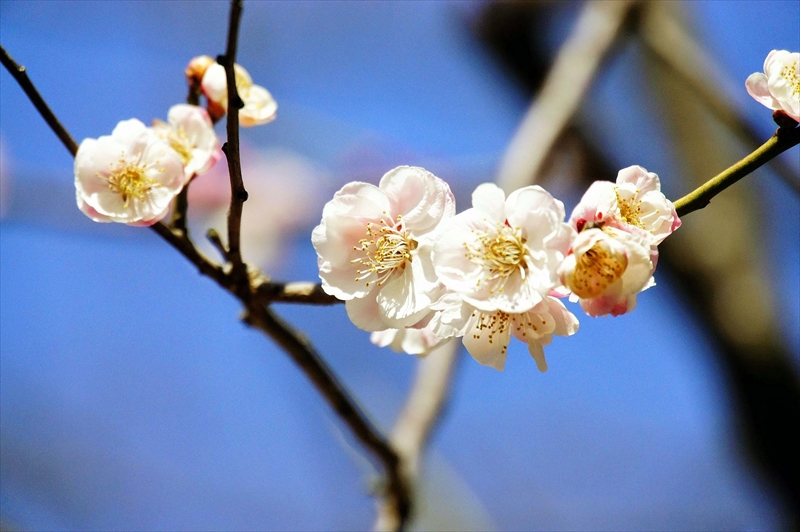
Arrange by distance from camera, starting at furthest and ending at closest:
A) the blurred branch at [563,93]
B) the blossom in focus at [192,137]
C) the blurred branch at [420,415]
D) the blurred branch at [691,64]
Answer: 1. the blurred branch at [563,93]
2. the blurred branch at [691,64]
3. the blurred branch at [420,415]
4. the blossom in focus at [192,137]

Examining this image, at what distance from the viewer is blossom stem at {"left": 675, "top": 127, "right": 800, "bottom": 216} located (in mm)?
521

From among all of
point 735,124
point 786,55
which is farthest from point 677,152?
point 786,55

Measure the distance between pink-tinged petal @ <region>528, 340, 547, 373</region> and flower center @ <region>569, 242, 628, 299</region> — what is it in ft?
0.31

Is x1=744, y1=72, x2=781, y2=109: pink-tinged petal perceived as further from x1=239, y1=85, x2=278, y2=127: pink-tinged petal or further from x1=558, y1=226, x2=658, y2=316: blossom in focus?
x1=239, y1=85, x2=278, y2=127: pink-tinged petal

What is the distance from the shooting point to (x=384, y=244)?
61 cm

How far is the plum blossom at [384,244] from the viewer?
58 cm

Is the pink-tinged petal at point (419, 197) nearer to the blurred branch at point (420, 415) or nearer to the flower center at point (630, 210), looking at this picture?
the flower center at point (630, 210)

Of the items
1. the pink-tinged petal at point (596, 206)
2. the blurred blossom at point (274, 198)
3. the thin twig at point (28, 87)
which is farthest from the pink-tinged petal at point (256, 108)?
the blurred blossom at point (274, 198)

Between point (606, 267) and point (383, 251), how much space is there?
214mm

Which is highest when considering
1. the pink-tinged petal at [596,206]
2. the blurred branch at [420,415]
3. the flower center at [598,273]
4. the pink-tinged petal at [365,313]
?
the pink-tinged petal at [596,206]

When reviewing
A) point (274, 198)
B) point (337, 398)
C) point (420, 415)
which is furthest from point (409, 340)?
point (274, 198)

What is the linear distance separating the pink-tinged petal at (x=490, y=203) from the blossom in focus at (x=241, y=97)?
353 mm

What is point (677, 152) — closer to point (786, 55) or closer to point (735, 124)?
point (735, 124)

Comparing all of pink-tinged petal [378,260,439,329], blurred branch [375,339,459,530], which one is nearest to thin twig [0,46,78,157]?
pink-tinged petal [378,260,439,329]
